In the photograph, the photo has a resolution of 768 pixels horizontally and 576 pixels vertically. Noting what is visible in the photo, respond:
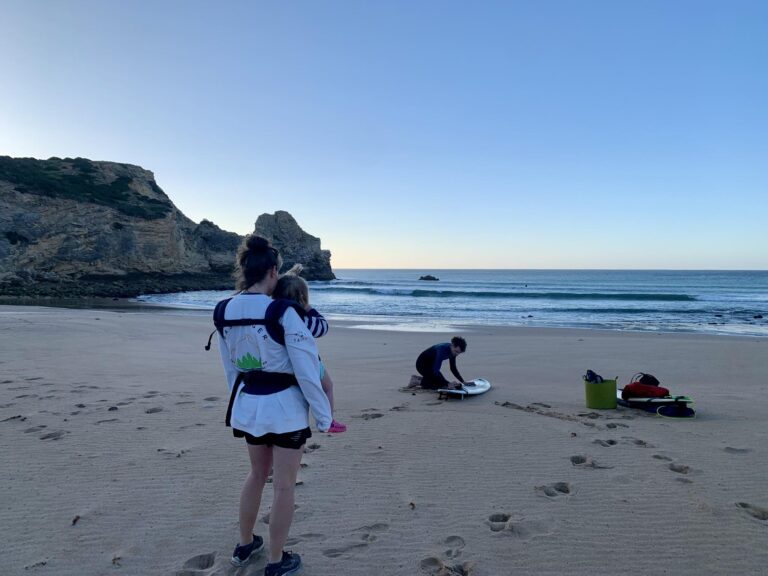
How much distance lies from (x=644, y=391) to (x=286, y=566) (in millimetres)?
5633

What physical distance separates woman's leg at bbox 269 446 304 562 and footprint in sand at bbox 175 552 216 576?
522 millimetres

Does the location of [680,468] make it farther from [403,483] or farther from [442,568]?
[442,568]

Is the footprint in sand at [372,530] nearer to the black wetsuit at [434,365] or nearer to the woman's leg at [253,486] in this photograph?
the woman's leg at [253,486]

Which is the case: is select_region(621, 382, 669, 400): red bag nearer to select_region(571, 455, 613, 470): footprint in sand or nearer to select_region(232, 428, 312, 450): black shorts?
select_region(571, 455, 613, 470): footprint in sand

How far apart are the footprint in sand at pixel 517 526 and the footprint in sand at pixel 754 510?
1.55 meters

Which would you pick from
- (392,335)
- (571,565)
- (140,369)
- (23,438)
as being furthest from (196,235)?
(571,565)

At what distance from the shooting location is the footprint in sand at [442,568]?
2.82 metres

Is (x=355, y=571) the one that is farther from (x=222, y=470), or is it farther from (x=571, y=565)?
(x=222, y=470)

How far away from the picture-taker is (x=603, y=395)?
21.9ft

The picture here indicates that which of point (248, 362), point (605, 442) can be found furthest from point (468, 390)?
point (248, 362)

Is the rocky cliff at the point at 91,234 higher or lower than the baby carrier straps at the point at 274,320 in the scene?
higher

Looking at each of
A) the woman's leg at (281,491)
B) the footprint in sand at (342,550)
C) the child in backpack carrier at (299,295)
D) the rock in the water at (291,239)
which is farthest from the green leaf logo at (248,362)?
the rock in the water at (291,239)

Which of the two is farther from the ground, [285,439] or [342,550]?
[285,439]

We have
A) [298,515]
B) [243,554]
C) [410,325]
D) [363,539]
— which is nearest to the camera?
[243,554]
